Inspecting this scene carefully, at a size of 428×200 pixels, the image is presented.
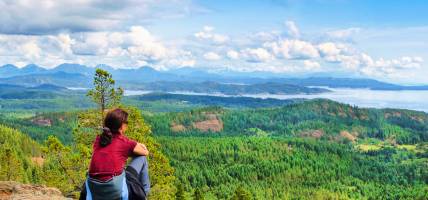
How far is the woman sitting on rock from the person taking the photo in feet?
44.9

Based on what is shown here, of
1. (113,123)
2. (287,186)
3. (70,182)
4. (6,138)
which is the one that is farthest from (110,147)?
(6,138)

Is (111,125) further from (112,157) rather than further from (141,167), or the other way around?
(141,167)

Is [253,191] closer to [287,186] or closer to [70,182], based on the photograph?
[287,186]

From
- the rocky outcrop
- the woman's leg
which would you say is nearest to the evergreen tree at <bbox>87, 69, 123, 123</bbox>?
the rocky outcrop

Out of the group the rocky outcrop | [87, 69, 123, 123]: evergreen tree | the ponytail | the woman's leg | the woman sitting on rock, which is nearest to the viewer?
the ponytail

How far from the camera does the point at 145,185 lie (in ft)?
47.9

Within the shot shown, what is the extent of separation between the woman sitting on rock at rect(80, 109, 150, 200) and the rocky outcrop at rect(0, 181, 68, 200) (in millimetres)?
13856

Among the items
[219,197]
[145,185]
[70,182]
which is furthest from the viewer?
[219,197]

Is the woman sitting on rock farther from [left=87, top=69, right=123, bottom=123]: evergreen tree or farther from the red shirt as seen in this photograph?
[left=87, top=69, right=123, bottom=123]: evergreen tree

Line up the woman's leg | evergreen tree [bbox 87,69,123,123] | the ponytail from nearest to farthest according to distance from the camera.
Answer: the ponytail < the woman's leg < evergreen tree [bbox 87,69,123,123]

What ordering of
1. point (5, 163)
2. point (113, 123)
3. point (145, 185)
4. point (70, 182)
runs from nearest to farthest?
point (113, 123) → point (145, 185) → point (70, 182) → point (5, 163)

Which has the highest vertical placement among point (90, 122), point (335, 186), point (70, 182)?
point (90, 122)

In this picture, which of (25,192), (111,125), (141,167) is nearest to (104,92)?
(25,192)

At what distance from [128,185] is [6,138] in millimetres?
182638
